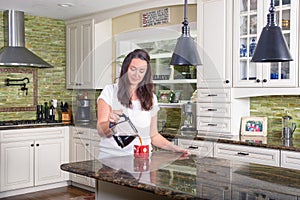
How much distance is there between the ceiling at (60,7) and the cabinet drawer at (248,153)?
208 cm

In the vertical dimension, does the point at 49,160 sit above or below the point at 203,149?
below

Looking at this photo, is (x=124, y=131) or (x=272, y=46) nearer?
(x=124, y=131)

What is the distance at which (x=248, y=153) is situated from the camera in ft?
11.2

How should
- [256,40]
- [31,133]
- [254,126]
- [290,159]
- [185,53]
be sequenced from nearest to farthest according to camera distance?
[185,53] → [290,159] → [256,40] → [254,126] → [31,133]

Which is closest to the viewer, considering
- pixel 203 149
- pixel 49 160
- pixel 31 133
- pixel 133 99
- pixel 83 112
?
pixel 133 99

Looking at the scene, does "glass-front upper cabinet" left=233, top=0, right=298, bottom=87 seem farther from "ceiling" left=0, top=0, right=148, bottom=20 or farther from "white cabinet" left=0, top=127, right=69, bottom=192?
"white cabinet" left=0, top=127, right=69, bottom=192

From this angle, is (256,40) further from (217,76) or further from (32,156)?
(32,156)

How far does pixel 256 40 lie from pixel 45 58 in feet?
11.0

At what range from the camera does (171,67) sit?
1.91 meters

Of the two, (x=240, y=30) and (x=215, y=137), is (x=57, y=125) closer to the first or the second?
(x=215, y=137)

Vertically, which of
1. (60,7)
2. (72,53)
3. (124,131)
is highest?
(60,7)

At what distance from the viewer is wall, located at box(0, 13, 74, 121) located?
17.7 feet

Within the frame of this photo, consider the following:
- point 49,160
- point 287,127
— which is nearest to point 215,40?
point 287,127

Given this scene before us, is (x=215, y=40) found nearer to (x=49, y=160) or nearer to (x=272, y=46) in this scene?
(x=272, y=46)
